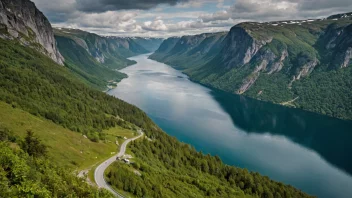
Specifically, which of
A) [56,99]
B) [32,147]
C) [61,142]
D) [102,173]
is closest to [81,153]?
[61,142]

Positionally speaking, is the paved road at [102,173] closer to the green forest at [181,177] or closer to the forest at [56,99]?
the green forest at [181,177]

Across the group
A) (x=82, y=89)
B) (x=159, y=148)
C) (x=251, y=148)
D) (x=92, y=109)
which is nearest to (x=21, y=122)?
(x=159, y=148)

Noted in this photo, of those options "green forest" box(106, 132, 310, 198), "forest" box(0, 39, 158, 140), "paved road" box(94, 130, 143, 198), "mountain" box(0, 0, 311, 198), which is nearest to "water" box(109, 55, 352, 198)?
"mountain" box(0, 0, 311, 198)

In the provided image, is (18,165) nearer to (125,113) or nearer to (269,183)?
(269,183)

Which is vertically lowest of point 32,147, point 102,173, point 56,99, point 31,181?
point 102,173

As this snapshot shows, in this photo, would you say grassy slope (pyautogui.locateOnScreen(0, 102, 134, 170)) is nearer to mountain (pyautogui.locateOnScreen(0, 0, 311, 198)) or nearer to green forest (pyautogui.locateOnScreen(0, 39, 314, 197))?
mountain (pyautogui.locateOnScreen(0, 0, 311, 198))

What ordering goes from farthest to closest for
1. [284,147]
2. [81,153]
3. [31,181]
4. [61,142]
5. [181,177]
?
[284,147]
[181,177]
[61,142]
[81,153]
[31,181]

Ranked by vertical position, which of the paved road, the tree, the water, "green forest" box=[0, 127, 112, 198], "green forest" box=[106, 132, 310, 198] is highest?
"green forest" box=[0, 127, 112, 198]

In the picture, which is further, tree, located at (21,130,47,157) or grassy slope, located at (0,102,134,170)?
grassy slope, located at (0,102,134,170)

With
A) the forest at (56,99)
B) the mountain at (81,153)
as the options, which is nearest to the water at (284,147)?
the mountain at (81,153)

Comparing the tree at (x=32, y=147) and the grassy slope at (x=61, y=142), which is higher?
the tree at (x=32, y=147)

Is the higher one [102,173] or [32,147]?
[32,147]

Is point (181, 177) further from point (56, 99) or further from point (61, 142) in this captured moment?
point (56, 99)
